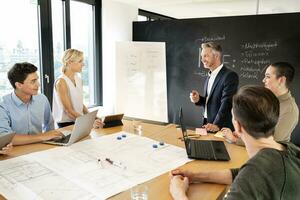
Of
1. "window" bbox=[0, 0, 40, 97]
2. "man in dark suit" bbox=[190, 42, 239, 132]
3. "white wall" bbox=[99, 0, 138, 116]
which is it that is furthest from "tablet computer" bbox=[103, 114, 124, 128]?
"white wall" bbox=[99, 0, 138, 116]

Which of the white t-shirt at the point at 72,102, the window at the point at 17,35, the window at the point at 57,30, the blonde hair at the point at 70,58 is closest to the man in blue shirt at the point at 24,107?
the white t-shirt at the point at 72,102

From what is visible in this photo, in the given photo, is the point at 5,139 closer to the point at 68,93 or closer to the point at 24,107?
the point at 24,107

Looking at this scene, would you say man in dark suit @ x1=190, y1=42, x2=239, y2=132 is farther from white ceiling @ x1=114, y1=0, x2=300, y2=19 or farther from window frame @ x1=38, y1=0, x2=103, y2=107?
white ceiling @ x1=114, y1=0, x2=300, y2=19

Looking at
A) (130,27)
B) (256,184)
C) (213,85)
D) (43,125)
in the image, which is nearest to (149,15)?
(130,27)

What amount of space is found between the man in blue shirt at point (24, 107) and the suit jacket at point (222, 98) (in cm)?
150

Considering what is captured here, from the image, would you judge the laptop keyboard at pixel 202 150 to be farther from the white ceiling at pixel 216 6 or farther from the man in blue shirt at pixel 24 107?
the white ceiling at pixel 216 6

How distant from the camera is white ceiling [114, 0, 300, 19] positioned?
4.74 m

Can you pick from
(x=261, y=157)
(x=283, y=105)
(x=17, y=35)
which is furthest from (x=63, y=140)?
(x=17, y=35)

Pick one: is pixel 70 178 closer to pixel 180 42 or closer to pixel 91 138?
pixel 91 138

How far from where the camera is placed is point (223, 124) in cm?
261

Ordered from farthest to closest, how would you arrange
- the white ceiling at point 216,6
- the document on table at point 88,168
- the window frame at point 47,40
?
the white ceiling at point 216,6, the window frame at point 47,40, the document on table at point 88,168

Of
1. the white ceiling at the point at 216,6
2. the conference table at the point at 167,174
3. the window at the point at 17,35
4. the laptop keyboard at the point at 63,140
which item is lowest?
the conference table at the point at 167,174

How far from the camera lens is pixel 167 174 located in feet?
4.83

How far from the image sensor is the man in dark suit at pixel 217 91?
260 centimetres
